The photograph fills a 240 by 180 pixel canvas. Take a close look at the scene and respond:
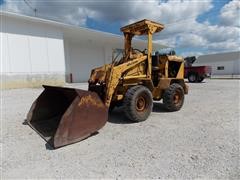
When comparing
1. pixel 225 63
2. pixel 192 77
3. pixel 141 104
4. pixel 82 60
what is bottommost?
pixel 141 104

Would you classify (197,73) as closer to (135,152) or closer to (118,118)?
(118,118)

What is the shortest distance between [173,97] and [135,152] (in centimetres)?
326

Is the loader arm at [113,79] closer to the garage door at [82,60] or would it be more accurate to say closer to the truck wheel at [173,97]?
the truck wheel at [173,97]

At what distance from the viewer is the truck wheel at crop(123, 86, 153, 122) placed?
4.75 m

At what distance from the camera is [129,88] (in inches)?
203

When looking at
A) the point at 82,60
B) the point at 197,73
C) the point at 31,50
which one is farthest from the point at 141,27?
the point at 197,73

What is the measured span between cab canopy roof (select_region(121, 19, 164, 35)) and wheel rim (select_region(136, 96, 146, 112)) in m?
1.98

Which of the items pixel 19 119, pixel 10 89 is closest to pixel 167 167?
pixel 19 119

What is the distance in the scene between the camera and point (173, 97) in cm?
611

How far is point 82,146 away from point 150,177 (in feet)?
4.76

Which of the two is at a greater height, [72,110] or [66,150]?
[72,110]

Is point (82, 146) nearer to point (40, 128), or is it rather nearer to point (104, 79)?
point (40, 128)

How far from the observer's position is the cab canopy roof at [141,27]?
5438 millimetres

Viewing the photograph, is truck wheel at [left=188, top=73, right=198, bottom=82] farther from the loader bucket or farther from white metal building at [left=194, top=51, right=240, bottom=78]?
white metal building at [left=194, top=51, right=240, bottom=78]
